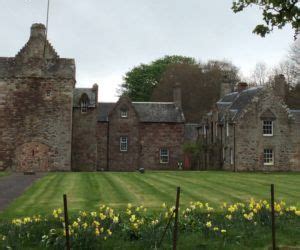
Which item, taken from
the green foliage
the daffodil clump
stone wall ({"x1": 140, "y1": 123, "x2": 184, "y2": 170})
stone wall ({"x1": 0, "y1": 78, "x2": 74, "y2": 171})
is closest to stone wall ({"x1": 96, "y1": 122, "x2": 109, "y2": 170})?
stone wall ({"x1": 140, "y1": 123, "x2": 184, "y2": 170})

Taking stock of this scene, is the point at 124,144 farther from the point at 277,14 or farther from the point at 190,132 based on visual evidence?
the point at 277,14

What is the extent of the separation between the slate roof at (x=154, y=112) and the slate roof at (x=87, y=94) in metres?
4.50

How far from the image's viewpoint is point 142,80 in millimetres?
92562

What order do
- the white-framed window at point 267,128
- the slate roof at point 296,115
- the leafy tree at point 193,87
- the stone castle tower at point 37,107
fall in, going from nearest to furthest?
the stone castle tower at point 37,107 < the white-framed window at point 267,128 < the slate roof at point 296,115 < the leafy tree at point 193,87

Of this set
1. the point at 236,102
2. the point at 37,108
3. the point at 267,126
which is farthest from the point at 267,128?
the point at 37,108

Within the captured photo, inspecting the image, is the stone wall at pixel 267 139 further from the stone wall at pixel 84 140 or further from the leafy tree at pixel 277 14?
the leafy tree at pixel 277 14

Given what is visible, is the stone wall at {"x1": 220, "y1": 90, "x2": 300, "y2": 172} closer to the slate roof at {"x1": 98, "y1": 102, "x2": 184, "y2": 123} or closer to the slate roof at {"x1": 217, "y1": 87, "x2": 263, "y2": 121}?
the slate roof at {"x1": 217, "y1": 87, "x2": 263, "y2": 121}

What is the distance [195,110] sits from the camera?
85500mm

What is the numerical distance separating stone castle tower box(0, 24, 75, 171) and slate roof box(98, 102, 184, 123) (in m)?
10.5

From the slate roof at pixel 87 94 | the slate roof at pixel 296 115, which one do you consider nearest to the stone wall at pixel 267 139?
the slate roof at pixel 296 115

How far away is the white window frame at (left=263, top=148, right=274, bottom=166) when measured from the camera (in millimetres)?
46750

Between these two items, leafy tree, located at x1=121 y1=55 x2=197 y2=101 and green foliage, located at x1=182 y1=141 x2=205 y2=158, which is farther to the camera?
leafy tree, located at x1=121 y1=55 x2=197 y2=101

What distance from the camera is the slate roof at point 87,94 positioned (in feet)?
166

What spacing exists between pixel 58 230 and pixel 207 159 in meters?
44.0
